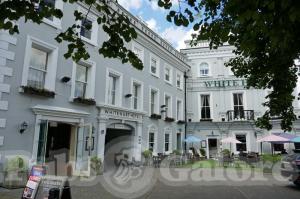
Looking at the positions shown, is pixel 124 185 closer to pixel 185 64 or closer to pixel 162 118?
pixel 162 118

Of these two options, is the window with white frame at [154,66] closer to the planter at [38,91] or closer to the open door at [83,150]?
A: the open door at [83,150]

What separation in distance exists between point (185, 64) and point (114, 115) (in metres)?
12.2

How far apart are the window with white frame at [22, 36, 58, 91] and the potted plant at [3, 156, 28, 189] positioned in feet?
9.76

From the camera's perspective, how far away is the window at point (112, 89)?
1563 centimetres

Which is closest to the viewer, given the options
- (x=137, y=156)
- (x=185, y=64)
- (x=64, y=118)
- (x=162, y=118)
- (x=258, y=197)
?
(x=258, y=197)

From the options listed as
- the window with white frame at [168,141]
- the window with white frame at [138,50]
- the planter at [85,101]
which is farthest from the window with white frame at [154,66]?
the planter at [85,101]

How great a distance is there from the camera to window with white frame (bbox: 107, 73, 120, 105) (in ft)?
51.3

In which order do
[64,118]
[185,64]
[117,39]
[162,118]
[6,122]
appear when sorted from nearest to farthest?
[117,39], [6,122], [64,118], [162,118], [185,64]

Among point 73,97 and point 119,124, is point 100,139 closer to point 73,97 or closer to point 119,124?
point 119,124

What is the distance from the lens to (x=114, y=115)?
1525 cm

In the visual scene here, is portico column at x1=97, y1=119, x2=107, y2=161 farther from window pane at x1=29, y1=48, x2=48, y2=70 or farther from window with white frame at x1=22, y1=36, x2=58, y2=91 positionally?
window pane at x1=29, y1=48, x2=48, y2=70

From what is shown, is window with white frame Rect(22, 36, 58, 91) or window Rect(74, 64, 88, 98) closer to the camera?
window with white frame Rect(22, 36, 58, 91)

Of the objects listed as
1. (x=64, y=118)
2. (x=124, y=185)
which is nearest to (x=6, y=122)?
(x=64, y=118)

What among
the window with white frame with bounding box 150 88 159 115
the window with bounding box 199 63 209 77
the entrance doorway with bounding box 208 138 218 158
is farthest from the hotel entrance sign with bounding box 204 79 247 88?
the window with white frame with bounding box 150 88 159 115
